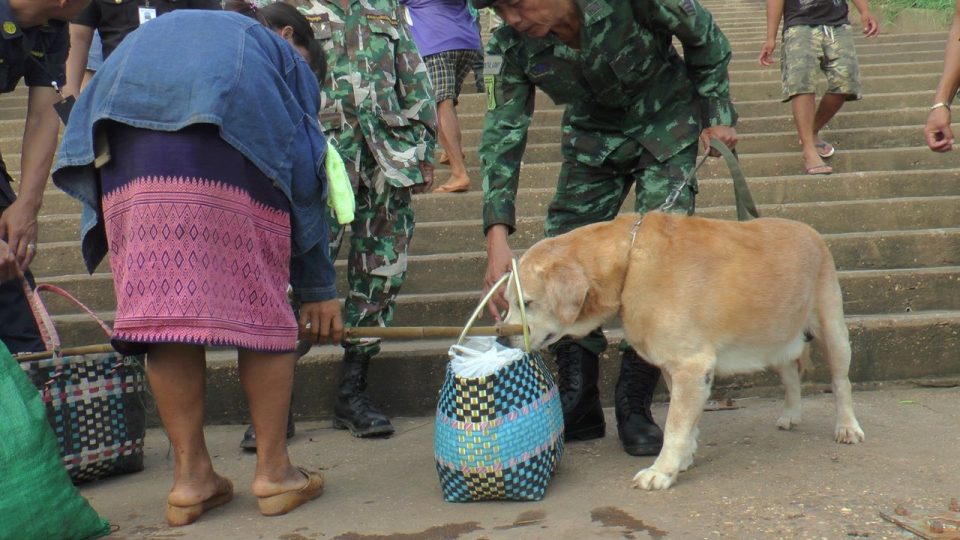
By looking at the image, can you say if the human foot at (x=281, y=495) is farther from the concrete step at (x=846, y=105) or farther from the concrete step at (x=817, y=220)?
the concrete step at (x=846, y=105)

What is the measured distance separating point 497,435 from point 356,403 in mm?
1408

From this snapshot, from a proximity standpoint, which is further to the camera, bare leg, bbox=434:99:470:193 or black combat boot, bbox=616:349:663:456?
bare leg, bbox=434:99:470:193

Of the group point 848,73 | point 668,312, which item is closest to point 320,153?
point 668,312

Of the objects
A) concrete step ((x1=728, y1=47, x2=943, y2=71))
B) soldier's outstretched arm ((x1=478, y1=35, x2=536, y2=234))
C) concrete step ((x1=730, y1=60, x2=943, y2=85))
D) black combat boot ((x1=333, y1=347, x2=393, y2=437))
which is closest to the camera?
soldier's outstretched arm ((x1=478, y1=35, x2=536, y2=234))

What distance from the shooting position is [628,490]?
3.59 metres

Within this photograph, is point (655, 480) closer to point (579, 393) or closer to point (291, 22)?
point (579, 393)

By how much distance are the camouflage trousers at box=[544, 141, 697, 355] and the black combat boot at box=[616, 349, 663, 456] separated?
4.0 inches

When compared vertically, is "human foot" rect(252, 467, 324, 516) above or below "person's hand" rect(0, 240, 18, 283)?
below

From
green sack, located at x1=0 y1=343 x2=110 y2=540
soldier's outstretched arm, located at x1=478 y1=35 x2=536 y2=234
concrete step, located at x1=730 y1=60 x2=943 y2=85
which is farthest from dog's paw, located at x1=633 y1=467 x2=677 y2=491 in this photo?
concrete step, located at x1=730 y1=60 x2=943 y2=85

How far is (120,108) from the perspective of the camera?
306cm

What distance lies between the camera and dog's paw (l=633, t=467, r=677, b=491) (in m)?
3.55

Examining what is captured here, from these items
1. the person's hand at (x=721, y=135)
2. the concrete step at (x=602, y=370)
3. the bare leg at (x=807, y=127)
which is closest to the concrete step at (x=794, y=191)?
the bare leg at (x=807, y=127)

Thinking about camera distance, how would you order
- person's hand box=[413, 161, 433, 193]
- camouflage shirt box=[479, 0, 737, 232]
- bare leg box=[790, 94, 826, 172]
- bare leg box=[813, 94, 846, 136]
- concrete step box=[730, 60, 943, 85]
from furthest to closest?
concrete step box=[730, 60, 943, 85] → bare leg box=[813, 94, 846, 136] → bare leg box=[790, 94, 826, 172] → person's hand box=[413, 161, 433, 193] → camouflage shirt box=[479, 0, 737, 232]

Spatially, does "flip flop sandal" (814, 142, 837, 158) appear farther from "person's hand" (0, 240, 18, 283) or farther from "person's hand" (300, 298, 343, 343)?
"person's hand" (0, 240, 18, 283)
